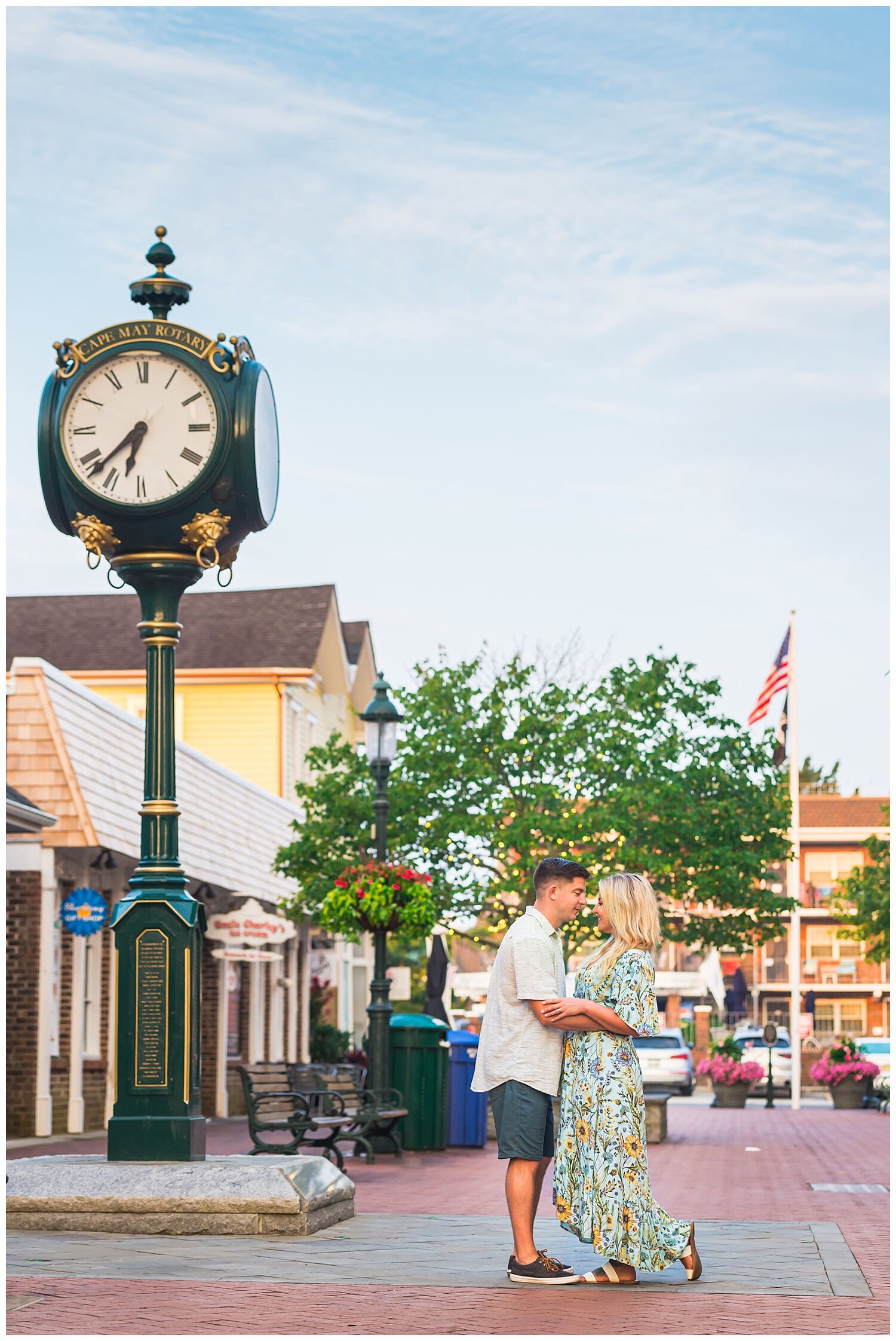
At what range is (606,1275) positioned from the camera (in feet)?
25.8

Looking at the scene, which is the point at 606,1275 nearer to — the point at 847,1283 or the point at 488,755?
the point at 847,1283

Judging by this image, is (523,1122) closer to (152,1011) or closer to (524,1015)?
(524,1015)

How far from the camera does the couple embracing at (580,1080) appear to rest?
7.83 meters

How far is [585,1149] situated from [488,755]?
2020cm

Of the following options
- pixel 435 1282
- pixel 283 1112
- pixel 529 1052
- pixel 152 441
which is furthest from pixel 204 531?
Result: pixel 283 1112

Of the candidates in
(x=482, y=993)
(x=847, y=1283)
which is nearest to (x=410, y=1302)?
(x=847, y=1283)

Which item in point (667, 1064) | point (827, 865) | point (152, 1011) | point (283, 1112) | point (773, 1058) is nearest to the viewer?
point (152, 1011)

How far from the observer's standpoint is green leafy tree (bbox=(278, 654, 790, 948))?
2702 centimetres

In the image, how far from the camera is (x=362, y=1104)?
58.4 feet

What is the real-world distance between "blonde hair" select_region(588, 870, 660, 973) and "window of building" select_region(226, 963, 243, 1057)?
2074 cm

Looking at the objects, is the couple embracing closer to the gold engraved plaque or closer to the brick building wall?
the gold engraved plaque

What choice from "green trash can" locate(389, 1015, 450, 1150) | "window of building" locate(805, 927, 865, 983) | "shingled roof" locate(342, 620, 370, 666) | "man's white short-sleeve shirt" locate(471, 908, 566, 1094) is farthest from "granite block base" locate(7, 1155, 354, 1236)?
"window of building" locate(805, 927, 865, 983)

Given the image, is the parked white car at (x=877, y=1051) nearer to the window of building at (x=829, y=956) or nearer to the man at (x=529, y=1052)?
the window of building at (x=829, y=956)

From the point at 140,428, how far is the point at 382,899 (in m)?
8.49
